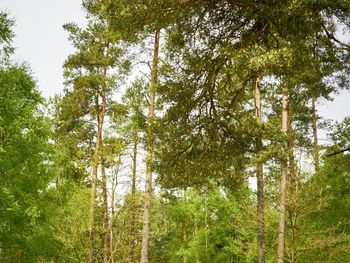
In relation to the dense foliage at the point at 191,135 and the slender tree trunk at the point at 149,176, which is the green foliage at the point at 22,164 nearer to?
the dense foliage at the point at 191,135

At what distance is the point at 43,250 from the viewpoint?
16.8 metres

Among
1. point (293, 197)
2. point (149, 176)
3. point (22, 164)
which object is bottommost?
point (293, 197)

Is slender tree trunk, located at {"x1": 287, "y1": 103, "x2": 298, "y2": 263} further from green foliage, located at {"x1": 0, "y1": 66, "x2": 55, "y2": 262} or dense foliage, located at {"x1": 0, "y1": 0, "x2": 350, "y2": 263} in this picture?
green foliage, located at {"x1": 0, "y1": 66, "x2": 55, "y2": 262}

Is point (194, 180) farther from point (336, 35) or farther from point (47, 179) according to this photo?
point (47, 179)

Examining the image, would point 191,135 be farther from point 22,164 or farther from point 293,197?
point 22,164

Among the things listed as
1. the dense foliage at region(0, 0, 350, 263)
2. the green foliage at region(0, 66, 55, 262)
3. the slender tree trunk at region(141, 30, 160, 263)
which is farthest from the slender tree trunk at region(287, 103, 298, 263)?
the green foliage at region(0, 66, 55, 262)

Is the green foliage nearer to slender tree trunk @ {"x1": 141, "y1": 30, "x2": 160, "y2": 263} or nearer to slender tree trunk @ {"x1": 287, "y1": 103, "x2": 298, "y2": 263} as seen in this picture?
slender tree trunk @ {"x1": 141, "y1": 30, "x2": 160, "y2": 263}

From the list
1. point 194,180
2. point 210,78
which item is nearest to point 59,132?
point 194,180

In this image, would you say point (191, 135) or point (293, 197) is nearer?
point (191, 135)

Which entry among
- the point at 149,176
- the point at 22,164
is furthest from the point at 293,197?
the point at 22,164


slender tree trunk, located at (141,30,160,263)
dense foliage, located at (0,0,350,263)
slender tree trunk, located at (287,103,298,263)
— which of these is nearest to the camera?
dense foliage, located at (0,0,350,263)

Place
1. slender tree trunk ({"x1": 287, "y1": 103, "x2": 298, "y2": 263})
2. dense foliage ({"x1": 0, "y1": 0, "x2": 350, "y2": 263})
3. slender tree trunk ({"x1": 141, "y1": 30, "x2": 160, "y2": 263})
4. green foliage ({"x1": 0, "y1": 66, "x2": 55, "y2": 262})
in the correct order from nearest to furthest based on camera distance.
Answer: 1. dense foliage ({"x1": 0, "y1": 0, "x2": 350, "y2": 263})
2. slender tree trunk ({"x1": 141, "y1": 30, "x2": 160, "y2": 263})
3. green foliage ({"x1": 0, "y1": 66, "x2": 55, "y2": 262})
4. slender tree trunk ({"x1": 287, "y1": 103, "x2": 298, "y2": 263})

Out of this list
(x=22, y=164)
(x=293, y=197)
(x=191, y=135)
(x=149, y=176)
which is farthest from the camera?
→ (x=22, y=164)

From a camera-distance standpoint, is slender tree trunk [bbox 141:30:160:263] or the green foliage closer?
slender tree trunk [bbox 141:30:160:263]
